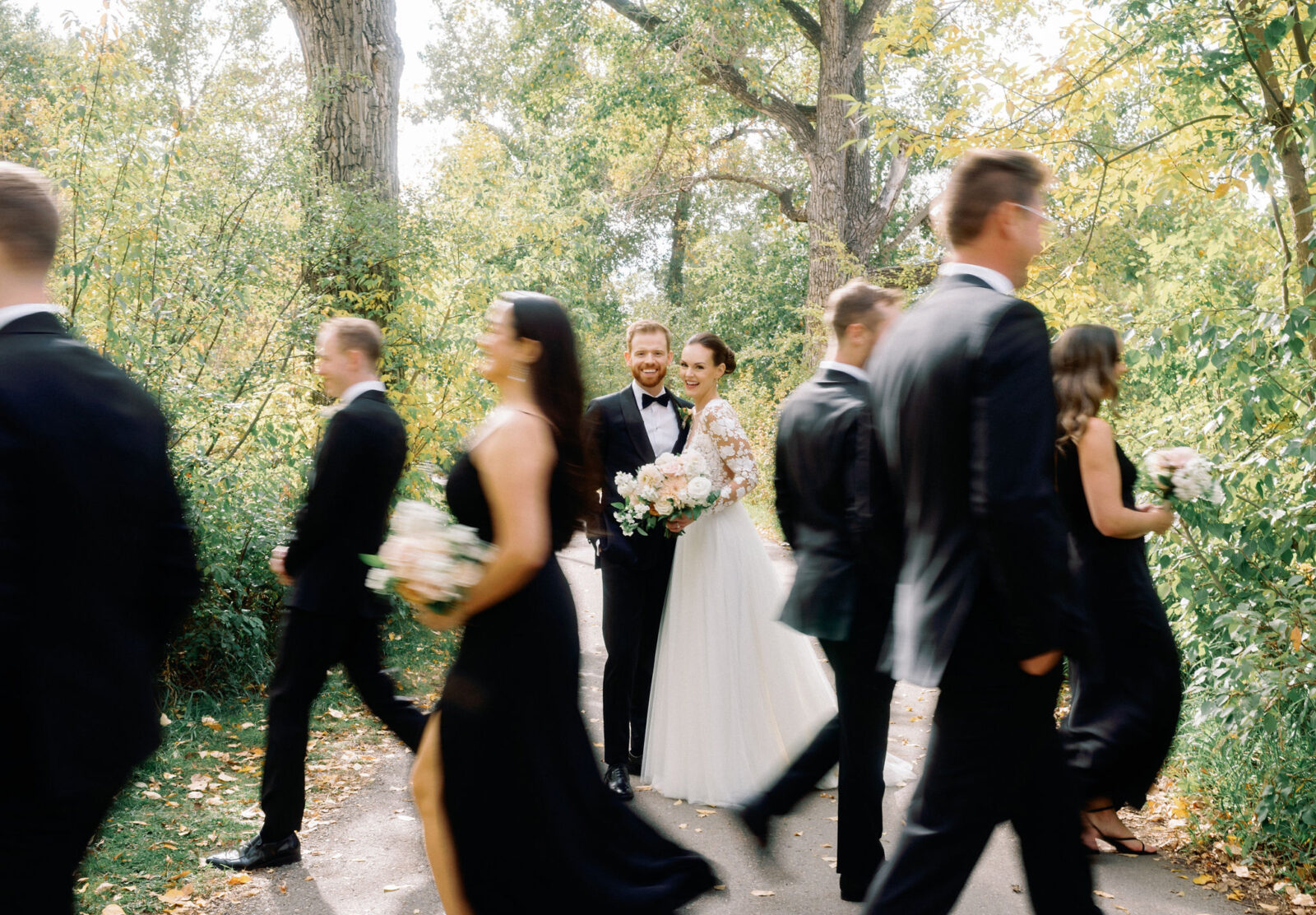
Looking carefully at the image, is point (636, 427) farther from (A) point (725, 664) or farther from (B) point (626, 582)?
(A) point (725, 664)

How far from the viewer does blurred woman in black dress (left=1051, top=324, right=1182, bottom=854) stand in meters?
4.08

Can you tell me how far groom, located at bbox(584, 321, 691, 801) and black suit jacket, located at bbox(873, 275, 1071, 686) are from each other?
2.68 metres

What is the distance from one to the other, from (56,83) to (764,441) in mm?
17703

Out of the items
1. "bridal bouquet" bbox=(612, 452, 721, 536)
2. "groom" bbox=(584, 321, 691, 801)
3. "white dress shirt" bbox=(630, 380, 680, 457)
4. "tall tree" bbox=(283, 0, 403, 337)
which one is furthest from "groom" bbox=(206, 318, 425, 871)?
"tall tree" bbox=(283, 0, 403, 337)

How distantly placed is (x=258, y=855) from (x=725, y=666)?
2472 millimetres

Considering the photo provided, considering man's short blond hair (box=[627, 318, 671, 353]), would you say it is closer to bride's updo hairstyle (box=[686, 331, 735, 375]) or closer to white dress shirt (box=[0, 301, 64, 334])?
bride's updo hairstyle (box=[686, 331, 735, 375])

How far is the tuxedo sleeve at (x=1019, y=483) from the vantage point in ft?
8.31

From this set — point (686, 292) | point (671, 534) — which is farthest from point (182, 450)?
point (686, 292)

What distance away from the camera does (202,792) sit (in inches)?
212

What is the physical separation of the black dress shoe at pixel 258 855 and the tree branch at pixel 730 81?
49.9 ft

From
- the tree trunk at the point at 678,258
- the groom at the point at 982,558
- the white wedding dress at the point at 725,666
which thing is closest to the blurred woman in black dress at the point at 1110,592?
the groom at the point at 982,558

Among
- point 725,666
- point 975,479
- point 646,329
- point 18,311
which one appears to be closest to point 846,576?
point 975,479

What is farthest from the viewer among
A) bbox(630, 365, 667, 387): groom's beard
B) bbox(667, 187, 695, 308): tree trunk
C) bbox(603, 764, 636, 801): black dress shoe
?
bbox(667, 187, 695, 308): tree trunk

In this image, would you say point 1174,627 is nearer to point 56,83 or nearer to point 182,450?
point 182,450
